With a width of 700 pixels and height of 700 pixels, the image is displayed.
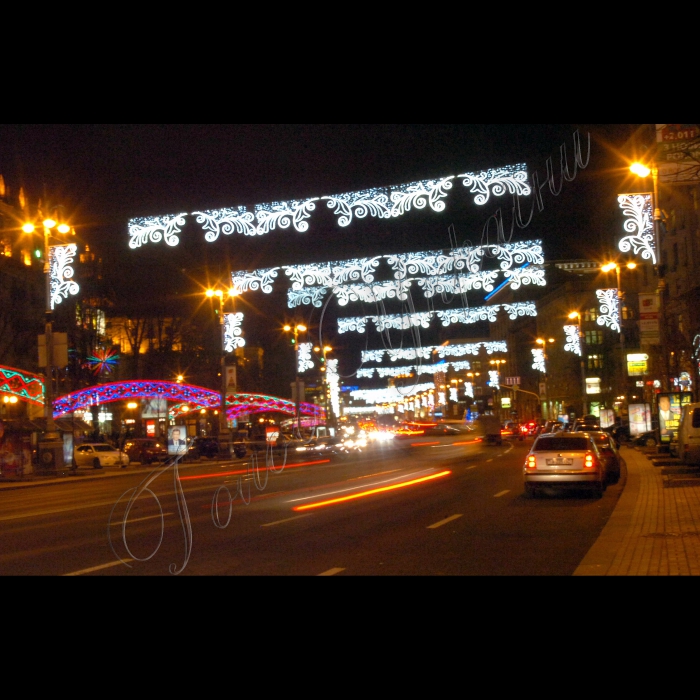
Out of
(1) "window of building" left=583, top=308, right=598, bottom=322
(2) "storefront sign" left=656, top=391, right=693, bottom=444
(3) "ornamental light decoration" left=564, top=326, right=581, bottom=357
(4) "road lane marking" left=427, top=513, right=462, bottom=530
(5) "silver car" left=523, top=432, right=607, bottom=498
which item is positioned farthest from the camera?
(1) "window of building" left=583, top=308, right=598, bottom=322

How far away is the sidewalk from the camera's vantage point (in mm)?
10828

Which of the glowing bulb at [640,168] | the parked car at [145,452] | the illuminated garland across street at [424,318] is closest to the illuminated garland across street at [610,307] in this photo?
the illuminated garland across street at [424,318]

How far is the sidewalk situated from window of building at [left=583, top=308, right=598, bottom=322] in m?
67.4

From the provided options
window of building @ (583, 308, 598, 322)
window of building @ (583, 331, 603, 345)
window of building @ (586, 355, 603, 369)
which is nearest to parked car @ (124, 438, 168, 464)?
window of building @ (586, 355, 603, 369)

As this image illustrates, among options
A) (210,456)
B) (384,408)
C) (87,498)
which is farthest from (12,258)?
(384,408)

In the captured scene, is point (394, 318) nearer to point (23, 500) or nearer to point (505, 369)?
point (23, 500)

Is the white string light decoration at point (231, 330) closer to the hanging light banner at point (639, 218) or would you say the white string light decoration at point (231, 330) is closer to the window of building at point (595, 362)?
the hanging light banner at point (639, 218)

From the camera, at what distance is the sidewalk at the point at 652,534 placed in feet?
35.5

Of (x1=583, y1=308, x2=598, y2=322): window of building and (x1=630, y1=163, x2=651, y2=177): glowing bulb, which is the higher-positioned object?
(x1=583, y1=308, x2=598, y2=322): window of building

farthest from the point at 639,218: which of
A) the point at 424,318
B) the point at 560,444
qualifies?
the point at 560,444

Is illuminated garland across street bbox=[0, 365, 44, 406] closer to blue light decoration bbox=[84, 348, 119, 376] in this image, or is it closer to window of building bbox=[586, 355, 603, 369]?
blue light decoration bbox=[84, 348, 119, 376]

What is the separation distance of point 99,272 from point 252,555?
58.2 metres

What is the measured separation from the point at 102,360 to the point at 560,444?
162 feet
